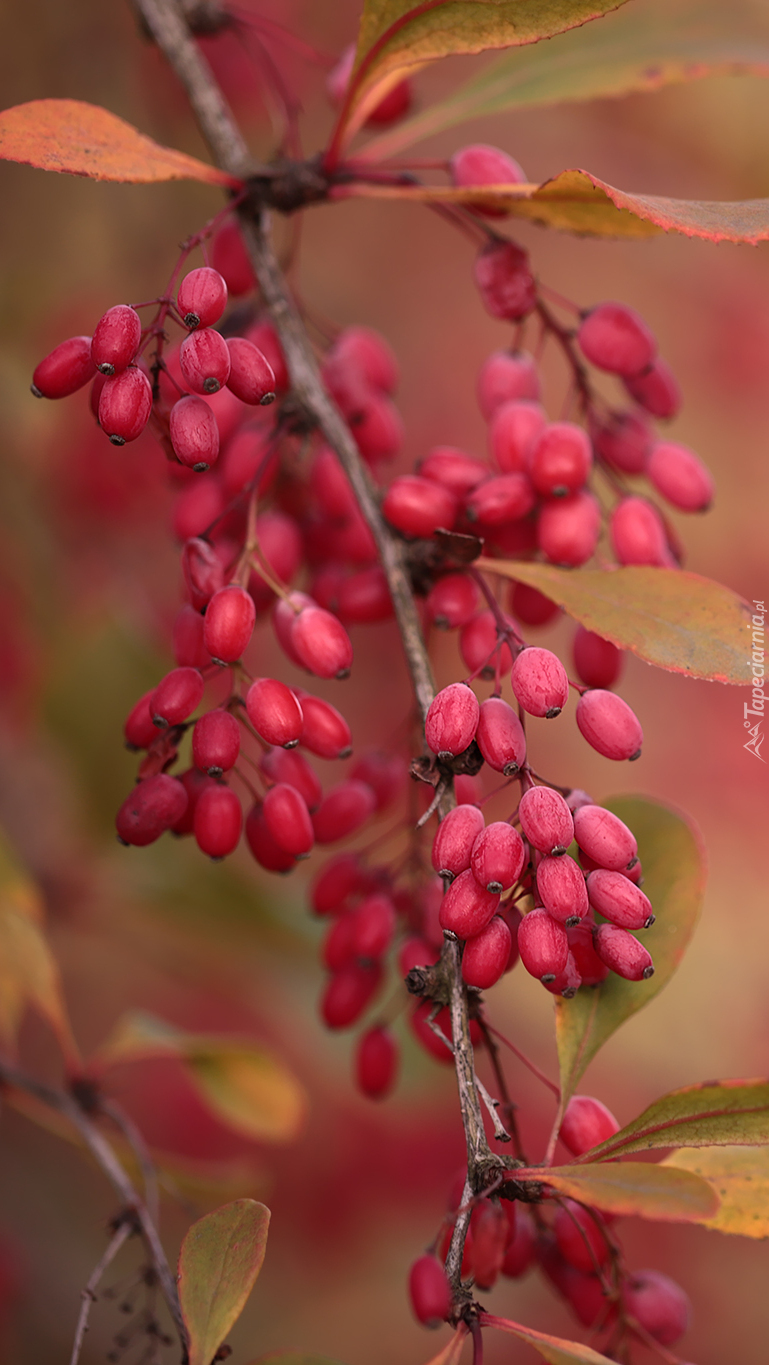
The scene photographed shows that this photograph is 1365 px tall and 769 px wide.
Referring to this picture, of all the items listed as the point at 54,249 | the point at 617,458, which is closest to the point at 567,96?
the point at 617,458

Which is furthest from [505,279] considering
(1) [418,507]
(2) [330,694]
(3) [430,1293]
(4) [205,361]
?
(2) [330,694]

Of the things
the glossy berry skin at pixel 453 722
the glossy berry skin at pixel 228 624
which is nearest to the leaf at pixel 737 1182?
the glossy berry skin at pixel 453 722

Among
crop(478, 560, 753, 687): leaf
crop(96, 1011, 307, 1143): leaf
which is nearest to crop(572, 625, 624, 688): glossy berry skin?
crop(478, 560, 753, 687): leaf

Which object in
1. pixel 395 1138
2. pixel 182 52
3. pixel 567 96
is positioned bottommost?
pixel 395 1138

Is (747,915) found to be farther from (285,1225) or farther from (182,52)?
(182,52)

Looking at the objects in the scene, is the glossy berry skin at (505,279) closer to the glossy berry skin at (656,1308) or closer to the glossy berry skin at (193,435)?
the glossy berry skin at (193,435)
